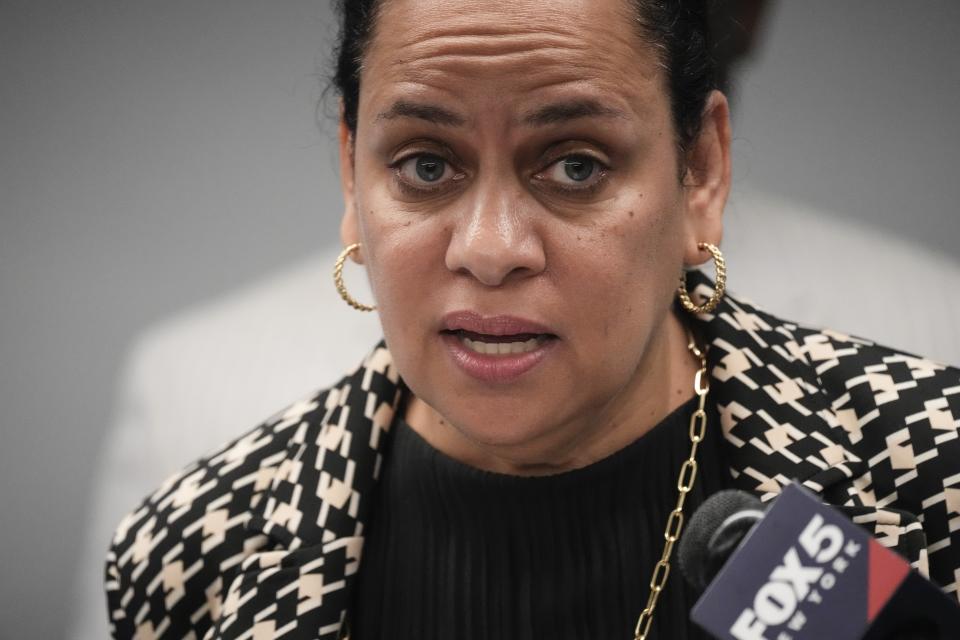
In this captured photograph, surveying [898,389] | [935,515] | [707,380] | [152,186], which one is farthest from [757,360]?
[152,186]

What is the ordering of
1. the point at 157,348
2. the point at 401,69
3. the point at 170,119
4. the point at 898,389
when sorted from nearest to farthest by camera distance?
the point at 401,69, the point at 898,389, the point at 157,348, the point at 170,119

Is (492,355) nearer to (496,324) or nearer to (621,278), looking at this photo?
(496,324)

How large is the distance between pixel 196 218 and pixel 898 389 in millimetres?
1748

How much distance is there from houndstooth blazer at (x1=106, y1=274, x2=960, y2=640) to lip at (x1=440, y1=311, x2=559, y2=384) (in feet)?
1.12

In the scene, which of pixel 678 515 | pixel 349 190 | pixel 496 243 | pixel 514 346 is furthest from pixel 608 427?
pixel 349 190

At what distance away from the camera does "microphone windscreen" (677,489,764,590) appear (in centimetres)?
74

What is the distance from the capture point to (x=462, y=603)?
Answer: 1.34 meters

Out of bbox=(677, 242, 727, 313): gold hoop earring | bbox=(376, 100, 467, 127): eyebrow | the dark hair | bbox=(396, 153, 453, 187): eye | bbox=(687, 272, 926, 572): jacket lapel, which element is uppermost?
the dark hair

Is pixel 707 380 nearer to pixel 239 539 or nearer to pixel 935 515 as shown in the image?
pixel 935 515

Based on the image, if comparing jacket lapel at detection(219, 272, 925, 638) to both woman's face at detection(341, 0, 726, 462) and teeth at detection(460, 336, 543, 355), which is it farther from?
teeth at detection(460, 336, 543, 355)

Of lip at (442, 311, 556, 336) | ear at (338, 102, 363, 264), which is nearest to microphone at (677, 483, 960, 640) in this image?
lip at (442, 311, 556, 336)

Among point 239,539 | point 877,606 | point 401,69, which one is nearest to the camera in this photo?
point 877,606

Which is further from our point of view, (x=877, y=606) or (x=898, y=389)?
(x=898, y=389)

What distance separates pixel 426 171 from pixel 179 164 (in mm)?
1591
